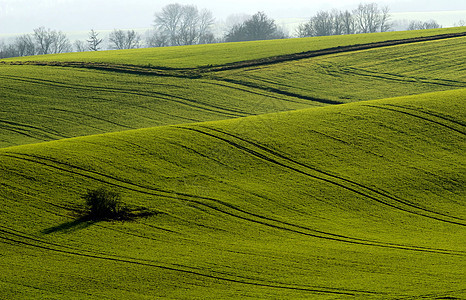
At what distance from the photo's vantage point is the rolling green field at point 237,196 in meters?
18.9

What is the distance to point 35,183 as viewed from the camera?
84.2 feet

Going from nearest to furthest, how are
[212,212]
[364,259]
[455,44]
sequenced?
[364,259], [212,212], [455,44]

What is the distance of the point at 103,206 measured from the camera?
2380 cm

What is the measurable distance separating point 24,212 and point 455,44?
5149 cm

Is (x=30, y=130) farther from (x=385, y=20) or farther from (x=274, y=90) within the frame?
(x=385, y=20)

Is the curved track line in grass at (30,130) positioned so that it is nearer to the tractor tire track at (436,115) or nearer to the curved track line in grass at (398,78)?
the tractor tire track at (436,115)

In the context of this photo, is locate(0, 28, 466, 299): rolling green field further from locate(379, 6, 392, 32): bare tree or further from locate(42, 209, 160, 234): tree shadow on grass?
locate(379, 6, 392, 32): bare tree

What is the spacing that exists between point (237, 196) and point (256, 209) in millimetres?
1413

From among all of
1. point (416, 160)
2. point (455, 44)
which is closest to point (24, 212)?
point (416, 160)

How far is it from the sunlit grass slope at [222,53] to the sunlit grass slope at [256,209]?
23.3 metres

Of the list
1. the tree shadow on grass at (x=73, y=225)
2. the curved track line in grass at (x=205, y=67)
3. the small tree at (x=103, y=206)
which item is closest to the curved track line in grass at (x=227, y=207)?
the small tree at (x=103, y=206)

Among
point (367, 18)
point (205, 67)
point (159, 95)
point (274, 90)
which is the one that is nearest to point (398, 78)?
point (274, 90)

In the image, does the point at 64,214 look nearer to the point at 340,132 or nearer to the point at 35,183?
the point at 35,183

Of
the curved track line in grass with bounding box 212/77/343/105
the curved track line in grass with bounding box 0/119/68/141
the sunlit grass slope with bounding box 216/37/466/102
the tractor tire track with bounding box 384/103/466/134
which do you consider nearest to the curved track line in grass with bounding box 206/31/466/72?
the sunlit grass slope with bounding box 216/37/466/102
